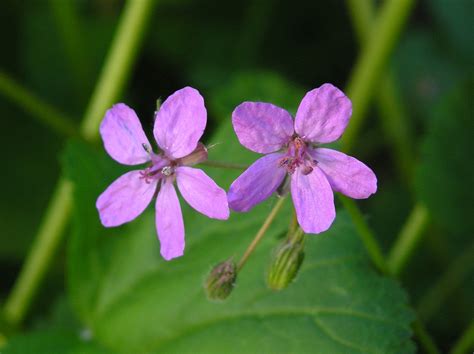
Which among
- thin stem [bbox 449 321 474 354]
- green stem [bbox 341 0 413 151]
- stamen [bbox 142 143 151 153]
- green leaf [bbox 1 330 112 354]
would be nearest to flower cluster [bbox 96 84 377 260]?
stamen [bbox 142 143 151 153]

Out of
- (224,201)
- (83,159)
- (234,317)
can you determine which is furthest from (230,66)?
(224,201)

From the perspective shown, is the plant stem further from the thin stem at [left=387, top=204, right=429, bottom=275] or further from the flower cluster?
the flower cluster

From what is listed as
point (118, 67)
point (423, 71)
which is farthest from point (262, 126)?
point (423, 71)

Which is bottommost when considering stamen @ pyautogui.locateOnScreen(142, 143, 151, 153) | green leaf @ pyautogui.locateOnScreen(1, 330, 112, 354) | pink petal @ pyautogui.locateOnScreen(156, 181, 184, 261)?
green leaf @ pyautogui.locateOnScreen(1, 330, 112, 354)

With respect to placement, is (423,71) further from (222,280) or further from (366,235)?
(222,280)

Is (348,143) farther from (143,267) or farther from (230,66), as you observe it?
(230,66)

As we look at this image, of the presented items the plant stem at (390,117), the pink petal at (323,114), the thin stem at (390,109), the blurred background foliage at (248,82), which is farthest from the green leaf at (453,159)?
the pink petal at (323,114)
